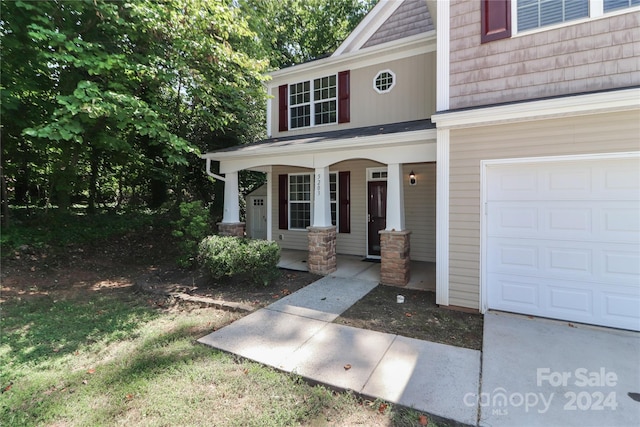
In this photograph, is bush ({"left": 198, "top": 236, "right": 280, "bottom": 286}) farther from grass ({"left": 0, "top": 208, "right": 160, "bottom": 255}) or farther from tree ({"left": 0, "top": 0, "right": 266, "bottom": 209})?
grass ({"left": 0, "top": 208, "right": 160, "bottom": 255})

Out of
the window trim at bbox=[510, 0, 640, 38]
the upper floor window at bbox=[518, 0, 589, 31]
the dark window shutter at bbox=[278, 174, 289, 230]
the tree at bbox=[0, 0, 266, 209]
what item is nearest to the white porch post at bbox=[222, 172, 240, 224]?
the tree at bbox=[0, 0, 266, 209]

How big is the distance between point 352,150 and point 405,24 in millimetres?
4252

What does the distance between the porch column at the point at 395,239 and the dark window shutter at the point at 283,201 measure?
4278 mm

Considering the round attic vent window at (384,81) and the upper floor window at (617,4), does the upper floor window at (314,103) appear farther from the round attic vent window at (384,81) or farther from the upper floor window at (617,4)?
the upper floor window at (617,4)

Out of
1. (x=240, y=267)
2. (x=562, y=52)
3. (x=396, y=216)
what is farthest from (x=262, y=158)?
(x=562, y=52)

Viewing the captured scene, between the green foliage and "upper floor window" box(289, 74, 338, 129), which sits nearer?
the green foliage

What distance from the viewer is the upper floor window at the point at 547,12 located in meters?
4.04

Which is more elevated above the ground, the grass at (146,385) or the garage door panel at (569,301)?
the garage door panel at (569,301)

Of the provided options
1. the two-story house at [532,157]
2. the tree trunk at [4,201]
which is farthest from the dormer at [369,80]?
the tree trunk at [4,201]

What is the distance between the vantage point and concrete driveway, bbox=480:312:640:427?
2.42 m

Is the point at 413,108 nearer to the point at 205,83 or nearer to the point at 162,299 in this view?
the point at 205,83

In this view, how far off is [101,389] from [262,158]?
550 centimetres

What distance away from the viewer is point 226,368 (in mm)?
3119

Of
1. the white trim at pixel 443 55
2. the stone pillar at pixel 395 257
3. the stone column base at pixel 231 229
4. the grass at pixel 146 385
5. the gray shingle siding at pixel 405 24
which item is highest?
→ the gray shingle siding at pixel 405 24
